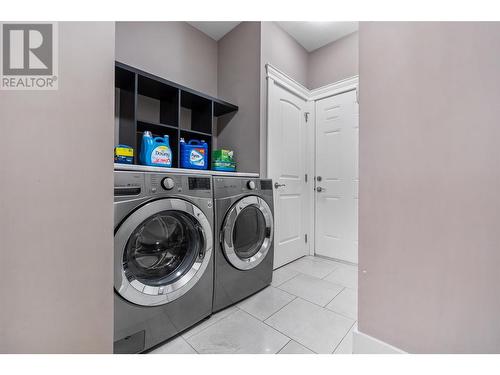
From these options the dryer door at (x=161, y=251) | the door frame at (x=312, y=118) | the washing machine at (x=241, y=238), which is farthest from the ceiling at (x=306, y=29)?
the dryer door at (x=161, y=251)

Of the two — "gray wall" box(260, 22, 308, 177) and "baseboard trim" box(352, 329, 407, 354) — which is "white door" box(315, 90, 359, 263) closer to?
"gray wall" box(260, 22, 308, 177)

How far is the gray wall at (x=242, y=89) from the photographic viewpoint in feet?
6.38

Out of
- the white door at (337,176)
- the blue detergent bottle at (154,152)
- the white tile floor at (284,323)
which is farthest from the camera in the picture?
the white door at (337,176)

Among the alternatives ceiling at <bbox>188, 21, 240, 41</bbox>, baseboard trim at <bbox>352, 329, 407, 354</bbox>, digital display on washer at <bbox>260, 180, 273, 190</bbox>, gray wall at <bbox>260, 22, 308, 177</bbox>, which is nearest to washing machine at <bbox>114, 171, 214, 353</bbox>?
digital display on washer at <bbox>260, 180, 273, 190</bbox>

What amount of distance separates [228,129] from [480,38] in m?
1.83

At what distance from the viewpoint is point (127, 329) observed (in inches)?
37.2

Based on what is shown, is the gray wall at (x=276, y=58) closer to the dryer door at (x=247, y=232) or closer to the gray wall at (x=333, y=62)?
the gray wall at (x=333, y=62)

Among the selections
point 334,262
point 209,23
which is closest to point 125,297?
point 334,262

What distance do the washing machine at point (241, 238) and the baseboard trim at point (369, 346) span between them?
768 mm

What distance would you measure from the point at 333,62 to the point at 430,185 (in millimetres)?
2206

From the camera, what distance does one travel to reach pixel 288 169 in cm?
223

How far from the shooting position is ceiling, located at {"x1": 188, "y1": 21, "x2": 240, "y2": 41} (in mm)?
2072

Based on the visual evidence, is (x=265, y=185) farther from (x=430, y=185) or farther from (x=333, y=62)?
(x=333, y=62)
